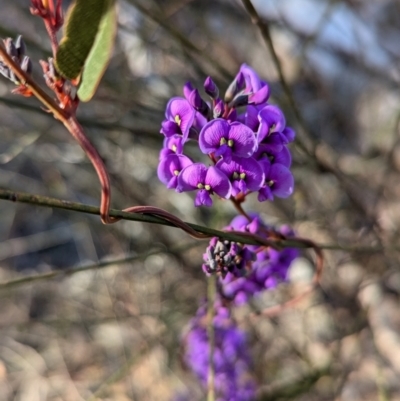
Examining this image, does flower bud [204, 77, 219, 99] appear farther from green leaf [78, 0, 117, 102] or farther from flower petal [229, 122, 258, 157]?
green leaf [78, 0, 117, 102]

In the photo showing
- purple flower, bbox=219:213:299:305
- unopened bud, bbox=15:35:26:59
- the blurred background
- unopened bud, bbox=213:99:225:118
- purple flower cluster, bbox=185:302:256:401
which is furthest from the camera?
the blurred background

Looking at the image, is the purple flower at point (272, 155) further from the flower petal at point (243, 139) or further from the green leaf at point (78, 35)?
the green leaf at point (78, 35)

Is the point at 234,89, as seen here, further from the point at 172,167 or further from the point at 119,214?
the point at 119,214

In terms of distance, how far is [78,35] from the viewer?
2.03 feet

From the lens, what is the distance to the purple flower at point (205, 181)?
2.56 feet

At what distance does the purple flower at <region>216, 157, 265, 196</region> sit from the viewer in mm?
791

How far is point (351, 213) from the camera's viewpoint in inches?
100

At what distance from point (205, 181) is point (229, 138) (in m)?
0.07

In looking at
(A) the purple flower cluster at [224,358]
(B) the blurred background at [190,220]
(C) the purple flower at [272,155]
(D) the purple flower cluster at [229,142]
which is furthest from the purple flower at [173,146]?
(A) the purple flower cluster at [224,358]

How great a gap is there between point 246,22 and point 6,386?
2720 mm

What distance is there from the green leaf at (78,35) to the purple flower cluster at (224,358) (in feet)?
3.90

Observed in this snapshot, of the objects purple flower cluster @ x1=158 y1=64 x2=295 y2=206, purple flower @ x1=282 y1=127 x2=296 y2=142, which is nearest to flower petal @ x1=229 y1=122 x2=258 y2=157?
purple flower cluster @ x1=158 y1=64 x2=295 y2=206

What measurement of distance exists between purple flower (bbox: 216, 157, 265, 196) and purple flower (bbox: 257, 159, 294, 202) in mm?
28

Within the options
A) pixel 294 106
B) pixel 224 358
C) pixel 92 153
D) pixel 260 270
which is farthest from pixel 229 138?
pixel 224 358
